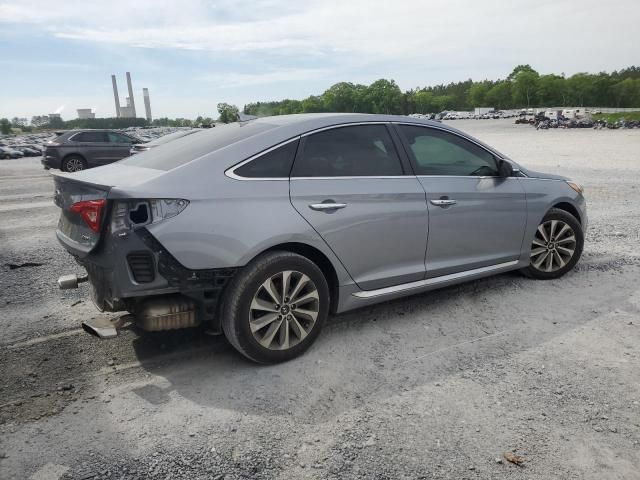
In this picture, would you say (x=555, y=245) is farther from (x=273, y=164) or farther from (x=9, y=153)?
(x=9, y=153)

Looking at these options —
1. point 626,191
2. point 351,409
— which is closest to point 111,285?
point 351,409

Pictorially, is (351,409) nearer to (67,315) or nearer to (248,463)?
(248,463)

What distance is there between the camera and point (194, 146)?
3842 mm

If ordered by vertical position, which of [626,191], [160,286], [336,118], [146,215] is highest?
[336,118]

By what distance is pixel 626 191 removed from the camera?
448 inches

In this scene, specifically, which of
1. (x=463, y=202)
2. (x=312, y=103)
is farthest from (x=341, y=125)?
(x=312, y=103)

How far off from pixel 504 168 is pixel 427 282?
135 centimetres

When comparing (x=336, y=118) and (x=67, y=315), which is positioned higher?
(x=336, y=118)

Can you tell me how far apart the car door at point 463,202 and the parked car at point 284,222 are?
0.01 meters

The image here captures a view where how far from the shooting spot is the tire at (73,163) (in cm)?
1928

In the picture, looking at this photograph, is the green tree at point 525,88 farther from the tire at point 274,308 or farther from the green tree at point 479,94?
the tire at point 274,308

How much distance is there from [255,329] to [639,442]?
7.29ft

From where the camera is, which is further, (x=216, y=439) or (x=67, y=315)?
(x=67, y=315)

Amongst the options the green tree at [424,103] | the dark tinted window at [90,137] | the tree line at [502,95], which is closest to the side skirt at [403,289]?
the dark tinted window at [90,137]
